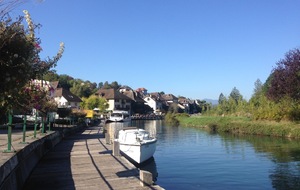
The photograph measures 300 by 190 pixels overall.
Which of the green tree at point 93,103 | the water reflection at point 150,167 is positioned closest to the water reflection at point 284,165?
the water reflection at point 150,167

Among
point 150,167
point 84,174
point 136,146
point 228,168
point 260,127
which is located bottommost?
point 228,168

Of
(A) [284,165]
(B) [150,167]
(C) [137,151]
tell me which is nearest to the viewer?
(C) [137,151]

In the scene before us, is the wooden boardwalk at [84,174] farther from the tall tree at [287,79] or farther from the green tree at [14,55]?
the tall tree at [287,79]

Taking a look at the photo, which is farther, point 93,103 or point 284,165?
point 93,103

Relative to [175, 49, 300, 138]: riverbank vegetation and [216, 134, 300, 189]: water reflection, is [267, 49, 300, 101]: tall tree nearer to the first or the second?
[175, 49, 300, 138]: riverbank vegetation

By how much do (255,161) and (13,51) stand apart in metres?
20.3

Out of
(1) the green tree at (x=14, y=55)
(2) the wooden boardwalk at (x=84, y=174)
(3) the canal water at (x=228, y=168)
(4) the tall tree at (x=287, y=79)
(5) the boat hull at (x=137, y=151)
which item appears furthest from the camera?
(4) the tall tree at (x=287, y=79)

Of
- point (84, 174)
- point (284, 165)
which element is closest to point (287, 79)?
point (284, 165)

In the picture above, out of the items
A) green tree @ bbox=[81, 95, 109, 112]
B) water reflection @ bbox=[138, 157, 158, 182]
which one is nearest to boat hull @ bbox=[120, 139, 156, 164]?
water reflection @ bbox=[138, 157, 158, 182]

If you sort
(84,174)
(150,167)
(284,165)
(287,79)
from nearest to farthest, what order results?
(84,174) < (150,167) < (284,165) < (287,79)

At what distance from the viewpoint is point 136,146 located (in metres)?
19.9

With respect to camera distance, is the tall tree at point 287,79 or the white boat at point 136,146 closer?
the white boat at point 136,146

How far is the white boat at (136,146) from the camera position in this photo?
65.1ft

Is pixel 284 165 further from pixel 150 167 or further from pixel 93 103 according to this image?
pixel 93 103
